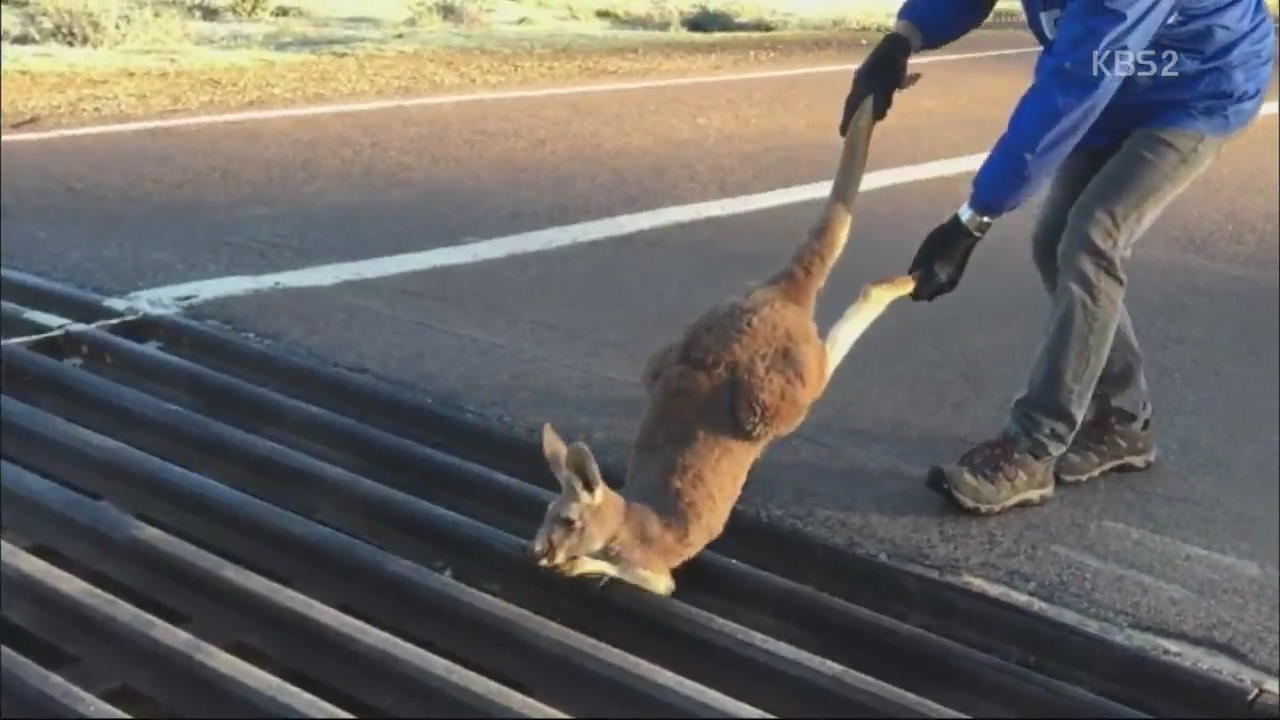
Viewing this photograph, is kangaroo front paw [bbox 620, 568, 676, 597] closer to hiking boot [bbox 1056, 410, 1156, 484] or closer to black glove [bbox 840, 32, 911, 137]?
black glove [bbox 840, 32, 911, 137]

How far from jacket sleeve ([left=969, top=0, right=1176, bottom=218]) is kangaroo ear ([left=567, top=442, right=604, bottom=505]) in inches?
50.3

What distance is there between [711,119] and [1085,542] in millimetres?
5481

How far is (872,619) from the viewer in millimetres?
2828

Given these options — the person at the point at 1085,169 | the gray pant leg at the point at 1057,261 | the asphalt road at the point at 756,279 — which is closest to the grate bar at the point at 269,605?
the asphalt road at the point at 756,279

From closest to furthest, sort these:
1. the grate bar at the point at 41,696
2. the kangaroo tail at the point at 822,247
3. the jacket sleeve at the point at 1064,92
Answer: the grate bar at the point at 41,696 < the kangaroo tail at the point at 822,247 < the jacket sleeve at the point at 1064,92

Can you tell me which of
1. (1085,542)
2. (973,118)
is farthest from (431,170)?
(1085,542)

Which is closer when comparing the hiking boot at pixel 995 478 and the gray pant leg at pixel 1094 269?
the gray pant leg at pixel 1094 269

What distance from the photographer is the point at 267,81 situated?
8.13 m

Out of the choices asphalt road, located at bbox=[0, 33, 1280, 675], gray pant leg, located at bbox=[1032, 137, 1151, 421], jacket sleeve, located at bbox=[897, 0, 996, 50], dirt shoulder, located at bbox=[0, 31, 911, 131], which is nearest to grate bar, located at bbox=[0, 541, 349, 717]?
asphalt road, located at bbox=[0, 33, 1280, 675]

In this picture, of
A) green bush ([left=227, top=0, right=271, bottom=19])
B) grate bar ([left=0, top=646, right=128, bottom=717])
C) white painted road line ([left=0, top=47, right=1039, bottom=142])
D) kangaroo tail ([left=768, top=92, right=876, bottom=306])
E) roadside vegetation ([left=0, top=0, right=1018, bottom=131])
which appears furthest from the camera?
white painted road line ([left=0, top=47, right=1039, bottom=142])

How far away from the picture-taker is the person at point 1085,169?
126 inches

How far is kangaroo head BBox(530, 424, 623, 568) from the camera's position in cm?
239

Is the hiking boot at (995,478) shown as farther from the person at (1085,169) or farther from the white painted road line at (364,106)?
the white painted road line at (364,106)

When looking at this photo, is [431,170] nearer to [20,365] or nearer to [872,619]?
[20,365]
